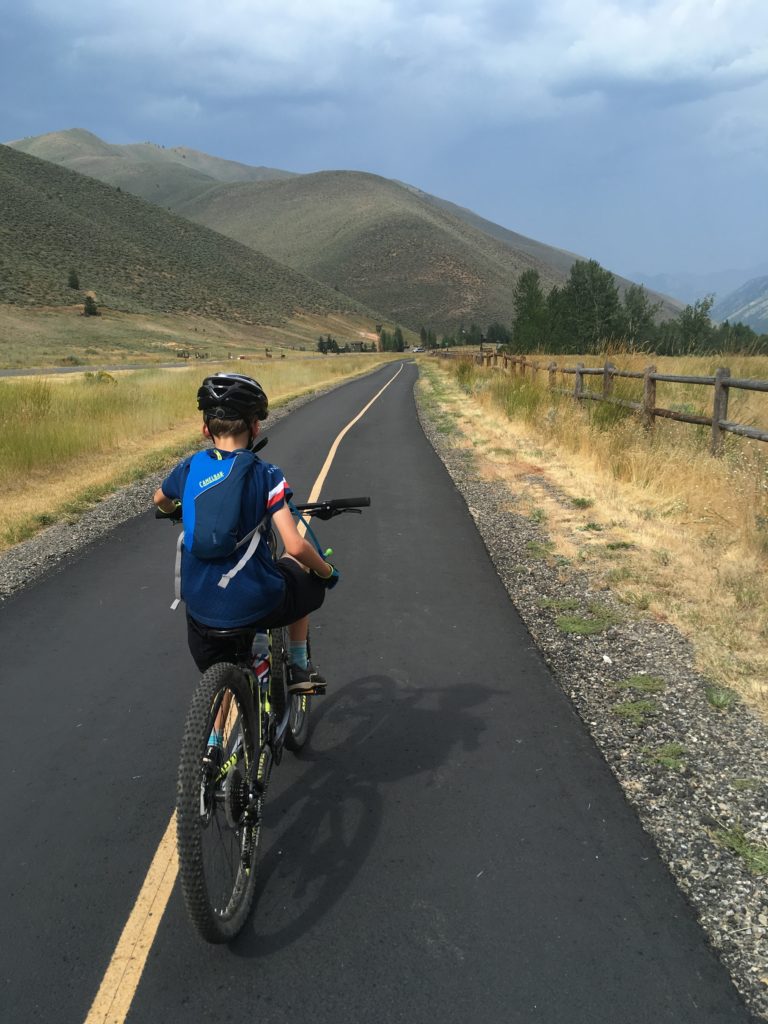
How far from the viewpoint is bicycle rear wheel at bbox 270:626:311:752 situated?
3.19 m

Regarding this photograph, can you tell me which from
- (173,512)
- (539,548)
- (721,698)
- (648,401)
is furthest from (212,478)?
(648,401)

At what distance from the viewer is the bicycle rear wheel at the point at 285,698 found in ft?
10.5

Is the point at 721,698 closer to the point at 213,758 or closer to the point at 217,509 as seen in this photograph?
the point at 213,758

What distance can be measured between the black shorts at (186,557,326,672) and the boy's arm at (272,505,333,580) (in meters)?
0.10

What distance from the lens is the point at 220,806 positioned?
8.09 feet

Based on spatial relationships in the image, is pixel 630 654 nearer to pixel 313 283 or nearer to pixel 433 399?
pixel 433 399

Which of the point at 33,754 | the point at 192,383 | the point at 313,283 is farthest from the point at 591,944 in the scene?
the point at 313,283

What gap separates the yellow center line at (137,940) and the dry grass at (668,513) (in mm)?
3375

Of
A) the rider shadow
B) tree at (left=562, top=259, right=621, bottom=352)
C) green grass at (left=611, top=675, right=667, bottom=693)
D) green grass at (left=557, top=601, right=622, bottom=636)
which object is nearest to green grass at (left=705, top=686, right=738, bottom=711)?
green grass at (left=611, top=675, right=667, bottom=693)

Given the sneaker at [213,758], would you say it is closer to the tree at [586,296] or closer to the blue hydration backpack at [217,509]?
the blue hydration backpack at [217,509]

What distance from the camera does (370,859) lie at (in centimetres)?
294

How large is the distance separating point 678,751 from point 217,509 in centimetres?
273

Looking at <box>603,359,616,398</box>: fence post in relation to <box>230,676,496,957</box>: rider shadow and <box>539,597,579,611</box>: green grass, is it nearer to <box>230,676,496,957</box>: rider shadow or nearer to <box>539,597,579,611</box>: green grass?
<box>539,597,579,611</box>: green grass

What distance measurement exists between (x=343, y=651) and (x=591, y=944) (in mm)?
2771
